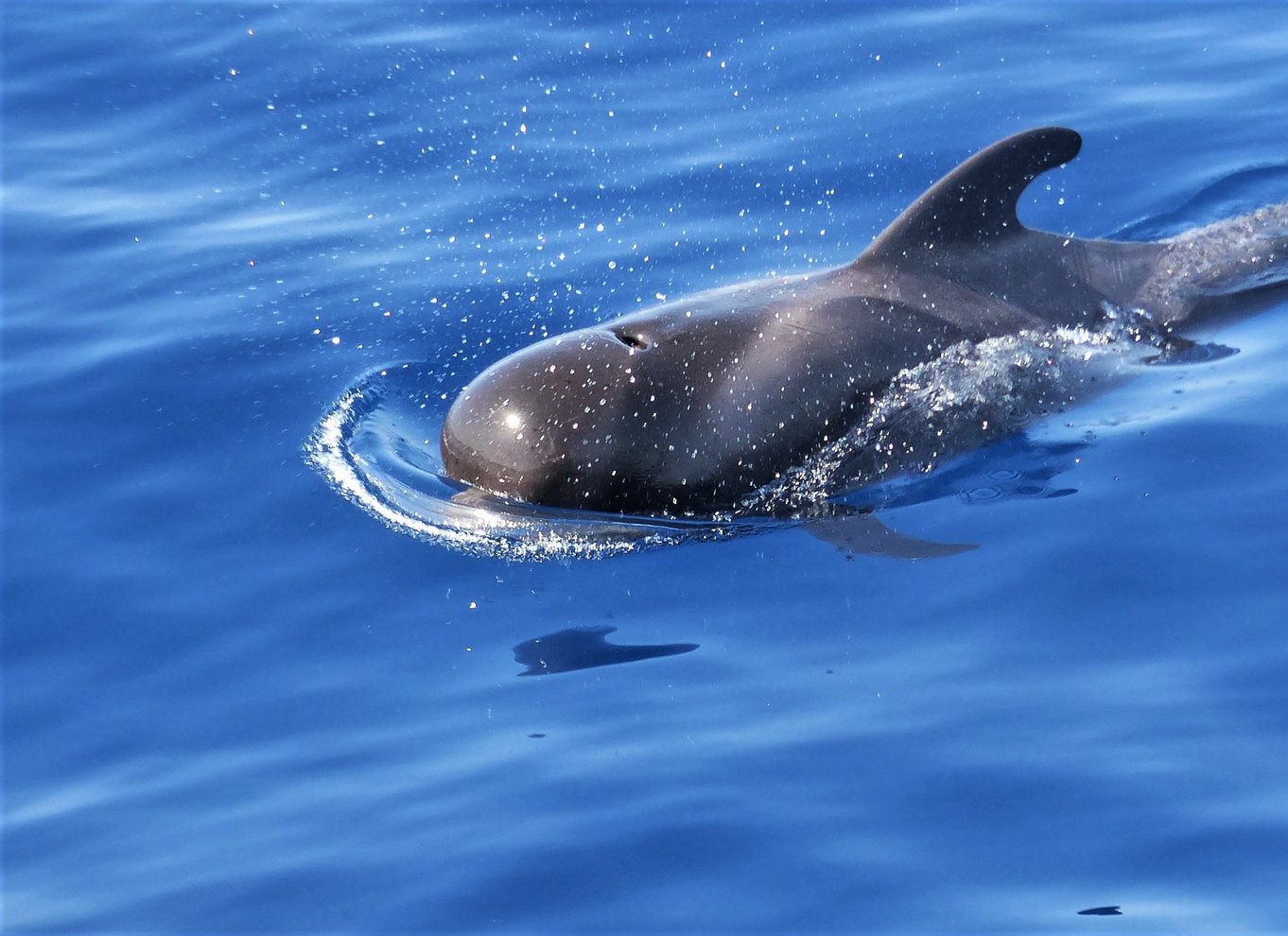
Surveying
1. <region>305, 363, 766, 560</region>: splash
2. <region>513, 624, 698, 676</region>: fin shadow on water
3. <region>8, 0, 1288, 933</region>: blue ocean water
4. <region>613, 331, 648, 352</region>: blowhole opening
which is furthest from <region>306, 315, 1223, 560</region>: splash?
<region>613, 331, 648, 352</region>: blowhole opening

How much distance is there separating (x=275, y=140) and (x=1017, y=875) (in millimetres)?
9699

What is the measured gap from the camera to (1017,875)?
5.44 metres

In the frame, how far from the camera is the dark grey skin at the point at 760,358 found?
7832 millimetres

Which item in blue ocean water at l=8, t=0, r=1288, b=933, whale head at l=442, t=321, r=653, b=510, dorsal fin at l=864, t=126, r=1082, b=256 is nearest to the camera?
blue ocean water at l=8, t=0, r=1288, b=933

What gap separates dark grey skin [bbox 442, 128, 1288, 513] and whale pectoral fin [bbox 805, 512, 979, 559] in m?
0.40

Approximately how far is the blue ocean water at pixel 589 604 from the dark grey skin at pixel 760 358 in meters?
0.44

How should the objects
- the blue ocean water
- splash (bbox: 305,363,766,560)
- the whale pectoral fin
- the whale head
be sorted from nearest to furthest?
the blue ocean water → the whale pectoral fin → splash (bbox: 305,363,766,560) → the whale head

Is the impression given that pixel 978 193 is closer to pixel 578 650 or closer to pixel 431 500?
pixel 431 500

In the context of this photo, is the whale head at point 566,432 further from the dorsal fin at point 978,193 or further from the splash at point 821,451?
the dorsal fin at point 978,193

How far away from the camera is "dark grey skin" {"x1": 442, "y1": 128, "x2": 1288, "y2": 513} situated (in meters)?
7.83

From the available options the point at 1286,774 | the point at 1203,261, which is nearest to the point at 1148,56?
the point at 1203,261

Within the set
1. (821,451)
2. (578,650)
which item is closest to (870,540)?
(821,451)

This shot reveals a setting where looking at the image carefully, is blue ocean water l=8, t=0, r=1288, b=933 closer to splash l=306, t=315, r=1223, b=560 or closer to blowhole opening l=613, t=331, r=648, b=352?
splash l=306, t=315, r=1223, b=560

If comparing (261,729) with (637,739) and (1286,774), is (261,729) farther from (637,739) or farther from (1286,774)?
(1286,774)
